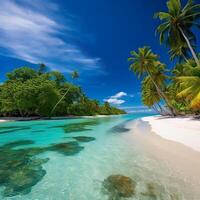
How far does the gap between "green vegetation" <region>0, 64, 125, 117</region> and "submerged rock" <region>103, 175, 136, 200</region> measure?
31736 millimetres

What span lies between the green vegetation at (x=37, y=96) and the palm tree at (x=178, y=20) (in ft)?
82.4

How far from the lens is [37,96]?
113 ft

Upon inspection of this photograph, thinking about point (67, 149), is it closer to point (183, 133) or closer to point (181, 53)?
point (183, 133)

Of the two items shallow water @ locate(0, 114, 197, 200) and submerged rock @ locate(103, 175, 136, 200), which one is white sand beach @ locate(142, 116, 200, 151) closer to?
shallow water @ locate(0, 114, 197, 200)

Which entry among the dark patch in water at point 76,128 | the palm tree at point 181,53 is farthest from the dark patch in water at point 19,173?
the palm tree at point 181,53

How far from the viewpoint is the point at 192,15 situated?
17.2 m

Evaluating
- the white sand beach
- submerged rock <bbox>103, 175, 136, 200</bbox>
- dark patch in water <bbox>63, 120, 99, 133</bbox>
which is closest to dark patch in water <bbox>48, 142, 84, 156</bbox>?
submerged rock <bbox>103, 175, 136, 200</bbox>

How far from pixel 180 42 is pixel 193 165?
1880 centimetres

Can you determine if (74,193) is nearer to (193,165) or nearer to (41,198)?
(41,198)

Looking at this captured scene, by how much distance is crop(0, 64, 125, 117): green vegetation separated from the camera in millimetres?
32875

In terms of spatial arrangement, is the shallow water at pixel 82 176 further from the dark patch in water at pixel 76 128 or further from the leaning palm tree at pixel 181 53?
the leaning palm tree at pixel 181 53

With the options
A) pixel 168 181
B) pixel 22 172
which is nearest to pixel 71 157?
pixel 22 172

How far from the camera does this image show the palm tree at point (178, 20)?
57.4 feet

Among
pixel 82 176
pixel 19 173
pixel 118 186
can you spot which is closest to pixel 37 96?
pixel 19 173
